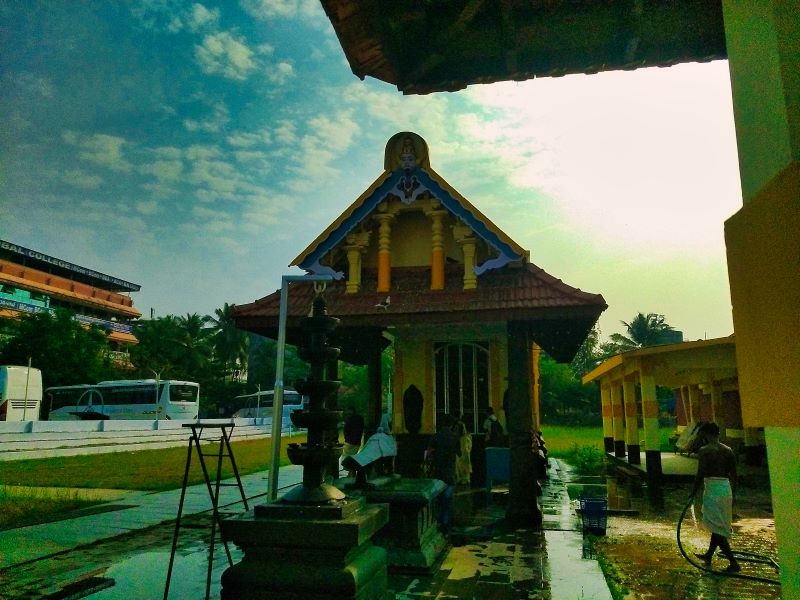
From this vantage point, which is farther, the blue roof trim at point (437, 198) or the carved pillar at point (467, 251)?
the carved pillar at point (467, 251)

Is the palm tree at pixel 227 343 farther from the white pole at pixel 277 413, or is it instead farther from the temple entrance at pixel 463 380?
the white pole at pixel 277 413

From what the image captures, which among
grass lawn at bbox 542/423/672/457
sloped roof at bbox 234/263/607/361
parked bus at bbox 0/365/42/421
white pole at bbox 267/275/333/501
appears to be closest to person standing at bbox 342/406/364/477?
sloped roof at bbox 234/263/607/361

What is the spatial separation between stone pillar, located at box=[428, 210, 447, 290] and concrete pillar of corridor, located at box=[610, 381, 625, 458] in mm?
11735

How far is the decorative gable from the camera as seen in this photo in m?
9.23

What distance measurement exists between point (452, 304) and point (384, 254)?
1774 millimetres

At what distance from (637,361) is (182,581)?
36.4 ft


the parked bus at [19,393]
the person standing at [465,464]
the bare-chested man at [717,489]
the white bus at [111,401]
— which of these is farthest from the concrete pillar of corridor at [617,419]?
the white bus at [111,401]

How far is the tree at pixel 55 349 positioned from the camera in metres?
34.1

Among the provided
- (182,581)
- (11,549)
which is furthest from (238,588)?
(11,549)

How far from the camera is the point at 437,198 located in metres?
9.46

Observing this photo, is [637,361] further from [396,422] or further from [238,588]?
[238,588]

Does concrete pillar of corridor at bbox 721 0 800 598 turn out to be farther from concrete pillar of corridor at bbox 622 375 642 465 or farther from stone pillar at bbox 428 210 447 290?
concrete pillar of corridor at bbox 622 375 642 465

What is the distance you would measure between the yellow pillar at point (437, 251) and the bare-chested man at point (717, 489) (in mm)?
4634

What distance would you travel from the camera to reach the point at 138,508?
1052cm
